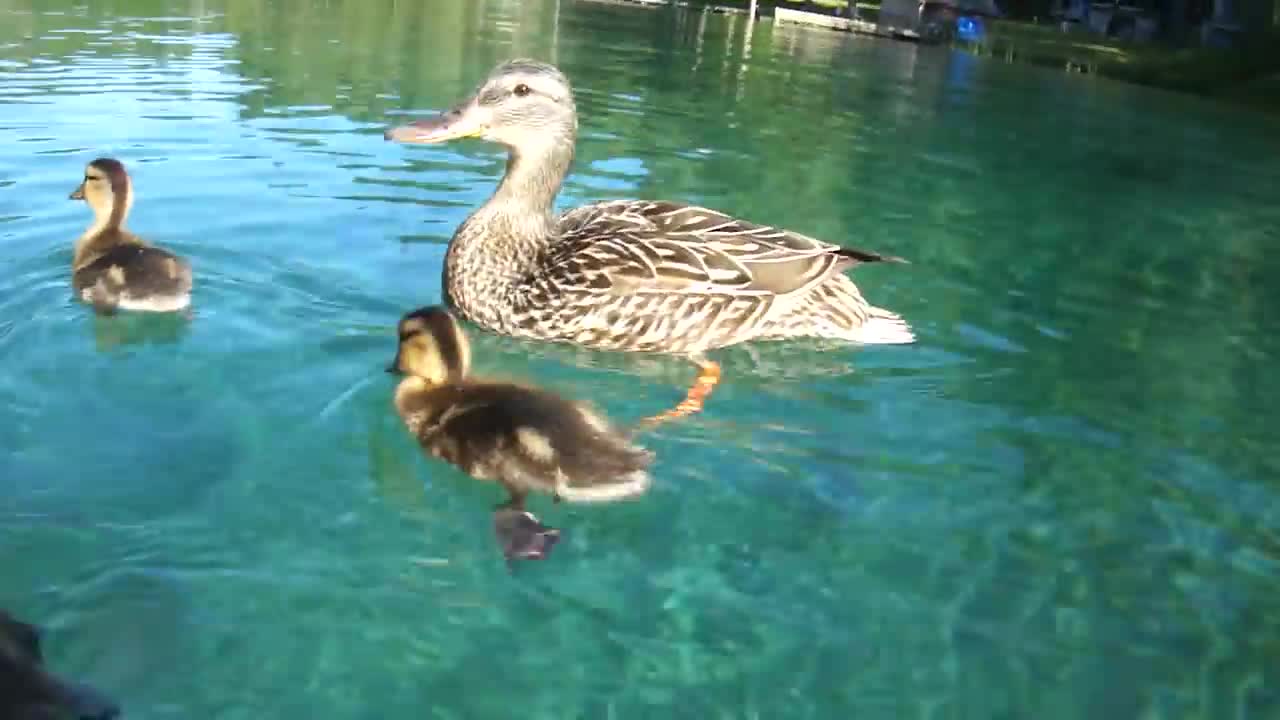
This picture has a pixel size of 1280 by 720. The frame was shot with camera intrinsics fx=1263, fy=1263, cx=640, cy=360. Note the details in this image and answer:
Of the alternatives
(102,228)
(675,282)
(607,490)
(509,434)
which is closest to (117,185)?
(102,228)

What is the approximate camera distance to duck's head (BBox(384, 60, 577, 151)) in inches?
276

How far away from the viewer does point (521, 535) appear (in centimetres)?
455

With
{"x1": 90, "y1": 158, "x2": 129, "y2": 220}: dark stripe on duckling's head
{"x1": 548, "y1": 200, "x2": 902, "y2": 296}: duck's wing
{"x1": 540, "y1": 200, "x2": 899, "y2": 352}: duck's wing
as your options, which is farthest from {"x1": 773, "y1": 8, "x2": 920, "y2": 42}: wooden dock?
{"x1": 90, "y1": 158, "x2": 129, "y2": 220}: dark stripe on duckling's head

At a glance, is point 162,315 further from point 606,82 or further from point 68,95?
point 606,82

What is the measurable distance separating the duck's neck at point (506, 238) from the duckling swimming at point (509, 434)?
1.33 m

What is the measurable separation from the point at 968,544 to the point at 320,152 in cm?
799

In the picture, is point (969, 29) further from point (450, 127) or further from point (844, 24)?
point (450, 127)

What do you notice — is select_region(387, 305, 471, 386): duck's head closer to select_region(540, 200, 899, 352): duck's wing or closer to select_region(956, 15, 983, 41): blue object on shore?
select_region(540, 200, 899, 352): duck's wing

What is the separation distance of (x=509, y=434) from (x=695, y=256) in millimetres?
2014

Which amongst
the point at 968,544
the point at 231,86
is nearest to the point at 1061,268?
the point at 968,544

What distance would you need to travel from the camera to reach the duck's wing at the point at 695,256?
6.57 meters

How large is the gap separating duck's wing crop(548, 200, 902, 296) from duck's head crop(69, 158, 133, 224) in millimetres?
2536

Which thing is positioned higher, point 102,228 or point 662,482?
point 102,228

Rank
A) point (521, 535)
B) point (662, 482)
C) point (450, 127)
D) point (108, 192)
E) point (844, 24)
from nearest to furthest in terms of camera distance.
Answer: point (521, 535) < point (662, 482) < point (450, 127) < point (108, 192) < point (844, 24)
